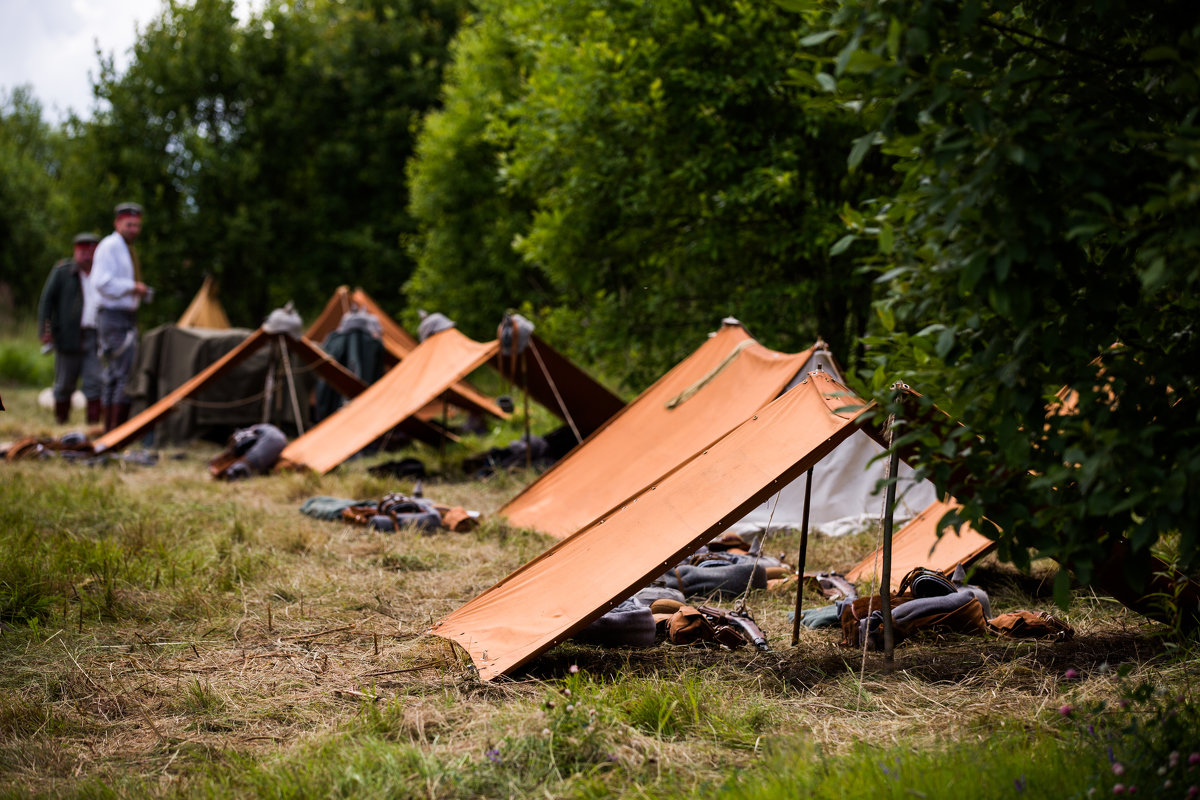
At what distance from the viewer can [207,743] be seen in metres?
2.49

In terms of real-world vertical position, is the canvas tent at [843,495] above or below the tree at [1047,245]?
below

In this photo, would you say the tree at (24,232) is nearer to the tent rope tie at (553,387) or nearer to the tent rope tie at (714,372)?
the tent rope tie at (553,387)

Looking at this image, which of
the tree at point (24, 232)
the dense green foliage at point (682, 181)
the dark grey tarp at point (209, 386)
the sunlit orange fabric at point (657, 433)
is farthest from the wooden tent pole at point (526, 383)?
the tree at point (24, 232)

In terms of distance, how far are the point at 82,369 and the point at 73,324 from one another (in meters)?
0.51

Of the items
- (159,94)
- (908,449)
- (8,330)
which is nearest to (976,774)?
(908,449)

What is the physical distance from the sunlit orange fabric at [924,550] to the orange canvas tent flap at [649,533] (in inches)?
28.8

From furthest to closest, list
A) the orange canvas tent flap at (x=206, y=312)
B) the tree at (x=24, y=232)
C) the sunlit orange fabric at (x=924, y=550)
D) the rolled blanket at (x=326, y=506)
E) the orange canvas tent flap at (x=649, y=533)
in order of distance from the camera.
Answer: the tree at (x=24, y=232) < the orange canvas tent flap at (x=206, y=312) < the rolled blanket at (x=326, y=506) < the sunlit orange fabric at (x=924, y=550) < the orange canvas tent flap at (x=649, y=533)

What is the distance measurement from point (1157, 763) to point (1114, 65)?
1.49m

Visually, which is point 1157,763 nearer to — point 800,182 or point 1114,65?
point 1114,65

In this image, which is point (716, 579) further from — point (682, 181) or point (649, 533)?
point (682, 181)

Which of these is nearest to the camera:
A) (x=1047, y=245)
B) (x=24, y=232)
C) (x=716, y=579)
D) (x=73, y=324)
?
(x=1047, y=245)

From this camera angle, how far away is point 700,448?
4.89m

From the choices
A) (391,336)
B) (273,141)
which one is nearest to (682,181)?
(391,336)

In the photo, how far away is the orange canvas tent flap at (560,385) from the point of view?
6.93m
